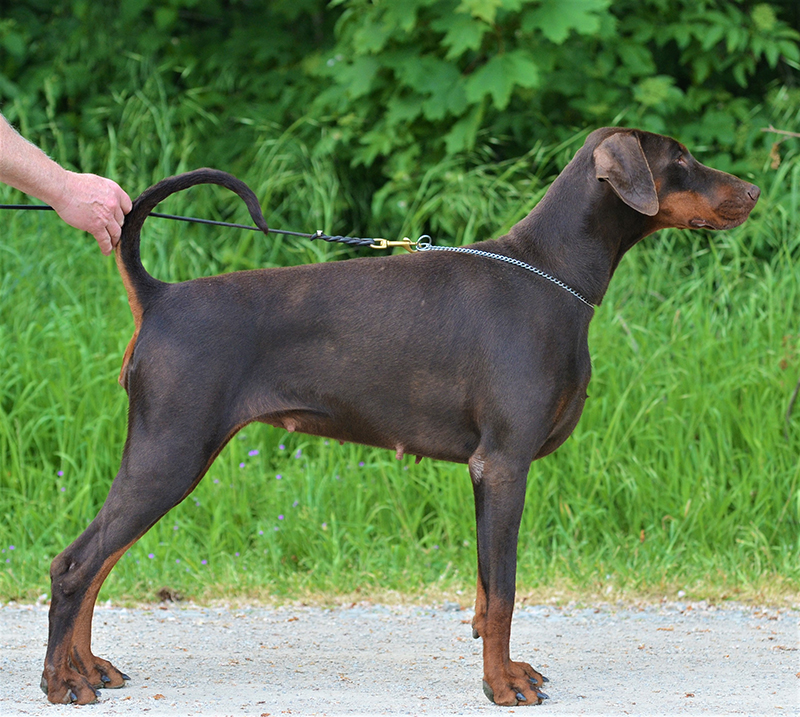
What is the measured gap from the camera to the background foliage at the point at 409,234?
5207mm

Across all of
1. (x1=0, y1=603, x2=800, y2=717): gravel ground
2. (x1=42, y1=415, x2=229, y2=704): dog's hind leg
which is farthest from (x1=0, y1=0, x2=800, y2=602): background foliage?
(x1=42, y1=415, x2=229, y2=704): dog's hind leg

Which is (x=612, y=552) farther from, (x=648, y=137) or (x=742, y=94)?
(x=742, y=94)

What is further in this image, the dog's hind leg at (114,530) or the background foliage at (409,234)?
the background foliage at (409,234)

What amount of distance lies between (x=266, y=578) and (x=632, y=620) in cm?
174

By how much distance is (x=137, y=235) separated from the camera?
11.8 feet

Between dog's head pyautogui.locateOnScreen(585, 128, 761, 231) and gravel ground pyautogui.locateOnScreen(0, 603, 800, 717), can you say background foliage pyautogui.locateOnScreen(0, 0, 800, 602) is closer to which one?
gravel ground pyautogui.locateOnScreen(0, 603, 800, 717)

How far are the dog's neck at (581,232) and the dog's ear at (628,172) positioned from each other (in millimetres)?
106

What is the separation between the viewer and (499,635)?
3330 mm

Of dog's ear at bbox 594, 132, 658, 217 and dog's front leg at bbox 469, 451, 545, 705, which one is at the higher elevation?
dog's ear at bbox 594, 132, 658, 217

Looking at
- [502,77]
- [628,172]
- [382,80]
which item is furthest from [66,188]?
[382,80]

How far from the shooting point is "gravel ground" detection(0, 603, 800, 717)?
10.8 ft

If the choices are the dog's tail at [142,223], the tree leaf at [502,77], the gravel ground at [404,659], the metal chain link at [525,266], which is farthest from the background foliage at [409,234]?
the dog's tail at [142,223]

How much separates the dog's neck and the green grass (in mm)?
1727

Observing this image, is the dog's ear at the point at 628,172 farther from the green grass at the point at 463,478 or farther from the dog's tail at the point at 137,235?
the green grass at the point at 463,478
